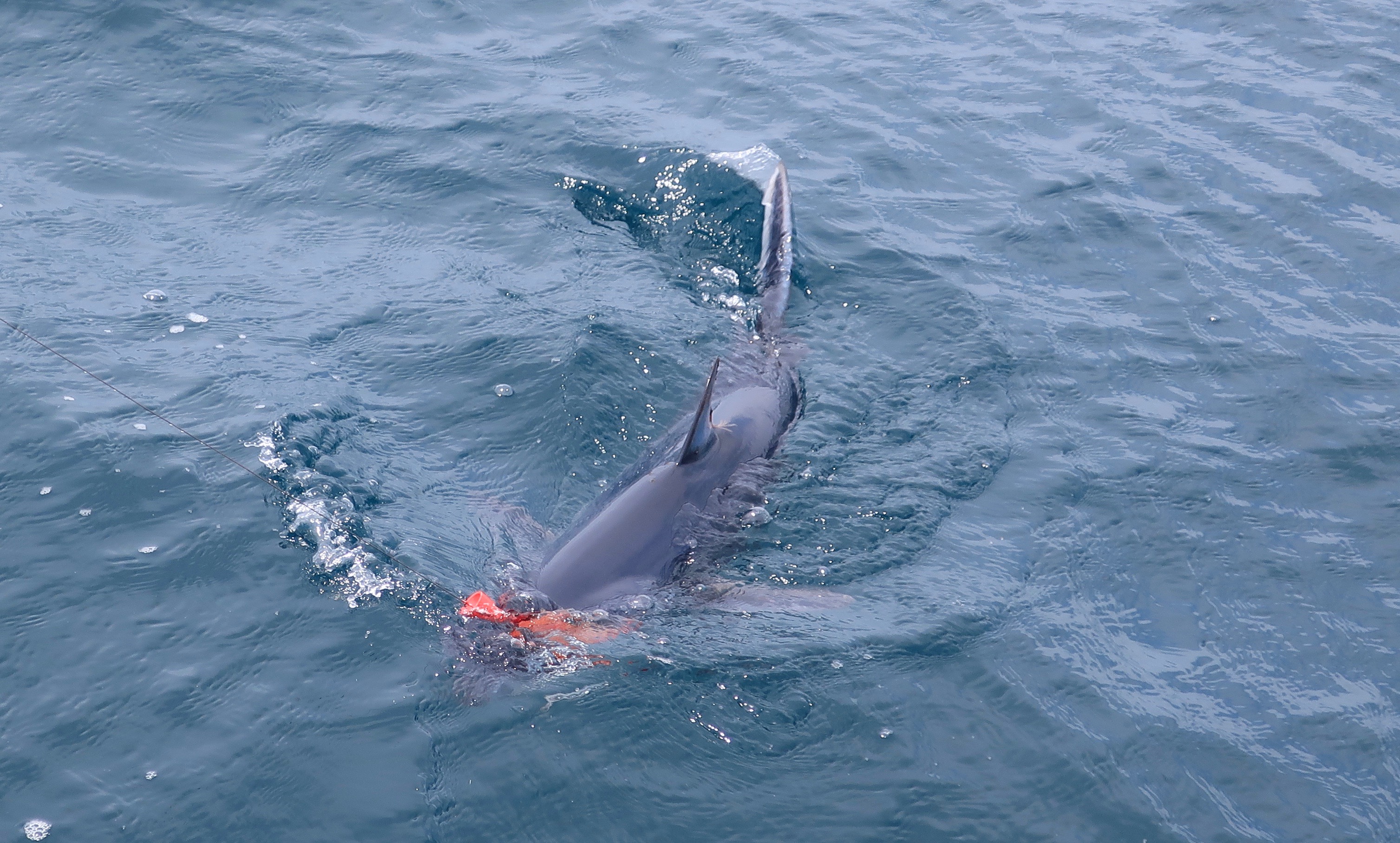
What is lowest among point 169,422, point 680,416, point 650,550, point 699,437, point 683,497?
point 169,422

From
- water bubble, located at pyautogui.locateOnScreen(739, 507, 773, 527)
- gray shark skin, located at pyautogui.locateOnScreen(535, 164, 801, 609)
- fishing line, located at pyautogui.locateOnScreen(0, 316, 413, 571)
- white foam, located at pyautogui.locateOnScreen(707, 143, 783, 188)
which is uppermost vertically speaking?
white foam, located at pyautogui.locateOnScreen(707, 143, 783, 188)

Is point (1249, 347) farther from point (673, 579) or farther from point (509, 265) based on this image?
point (509, 265)

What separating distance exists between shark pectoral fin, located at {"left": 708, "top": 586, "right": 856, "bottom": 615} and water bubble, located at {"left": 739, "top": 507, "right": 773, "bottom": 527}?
0.72 m

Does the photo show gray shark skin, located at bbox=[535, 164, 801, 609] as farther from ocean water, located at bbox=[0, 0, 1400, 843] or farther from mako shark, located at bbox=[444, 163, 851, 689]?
ocean water, located at bbox=[0, 0, 1400, 843]

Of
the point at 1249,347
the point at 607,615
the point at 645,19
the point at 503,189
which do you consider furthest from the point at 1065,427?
the point at 645,19

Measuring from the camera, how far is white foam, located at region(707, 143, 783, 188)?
46.4 ft

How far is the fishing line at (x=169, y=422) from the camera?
8672 millimetres

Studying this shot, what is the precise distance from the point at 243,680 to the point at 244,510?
68.7 inches

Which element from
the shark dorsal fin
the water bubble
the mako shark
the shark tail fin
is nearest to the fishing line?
the mako shark

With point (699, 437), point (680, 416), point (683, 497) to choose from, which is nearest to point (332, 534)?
point (683, 497)

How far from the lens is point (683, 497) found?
9.16 m

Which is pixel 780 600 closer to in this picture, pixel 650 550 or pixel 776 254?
pixel 650 550

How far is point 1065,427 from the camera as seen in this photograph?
1090cm

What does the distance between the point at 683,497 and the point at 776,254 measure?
4.34m
